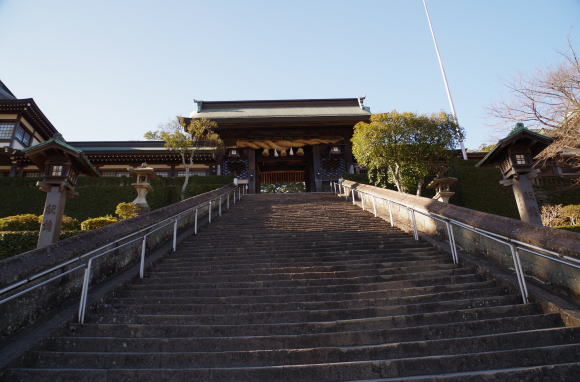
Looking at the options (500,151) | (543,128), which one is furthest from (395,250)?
(543,128)

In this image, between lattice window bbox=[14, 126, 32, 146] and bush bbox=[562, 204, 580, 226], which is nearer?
bush bbox=[562, 204, 580, 226]

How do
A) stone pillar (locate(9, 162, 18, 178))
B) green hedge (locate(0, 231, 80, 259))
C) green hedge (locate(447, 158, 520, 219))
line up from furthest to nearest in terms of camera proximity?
stone pillar (locate(9, 162, 18, 178))
green hedge (locate(447, 158, 520, 219))
green hedge (locate(0, 231, 80, 259))

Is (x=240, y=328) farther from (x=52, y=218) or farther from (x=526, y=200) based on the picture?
(x=526, y=200)

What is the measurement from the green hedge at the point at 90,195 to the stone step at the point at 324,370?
47.9 feet

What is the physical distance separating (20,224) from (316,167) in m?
16.2

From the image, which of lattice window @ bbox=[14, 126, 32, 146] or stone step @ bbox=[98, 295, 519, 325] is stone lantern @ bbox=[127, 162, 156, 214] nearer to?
stone step @ bbox=[98, 295, 519, 325]

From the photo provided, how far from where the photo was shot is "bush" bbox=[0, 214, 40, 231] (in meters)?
10.1

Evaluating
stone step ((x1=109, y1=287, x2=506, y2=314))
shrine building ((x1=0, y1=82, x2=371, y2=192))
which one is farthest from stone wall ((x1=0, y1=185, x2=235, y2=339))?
shrine building ((x1=0, y1=82, x2=371, y2=192))

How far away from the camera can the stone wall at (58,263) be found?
10.6 ft

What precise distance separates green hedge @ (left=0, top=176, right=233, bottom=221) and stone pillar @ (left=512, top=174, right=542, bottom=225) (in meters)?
14.3

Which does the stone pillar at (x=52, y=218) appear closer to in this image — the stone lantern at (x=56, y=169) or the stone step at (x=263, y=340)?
the stone lantern at (x=56, y=169)

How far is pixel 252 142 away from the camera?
835 inches

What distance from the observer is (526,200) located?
6.13 metres

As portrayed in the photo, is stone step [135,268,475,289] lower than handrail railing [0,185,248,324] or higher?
lower
